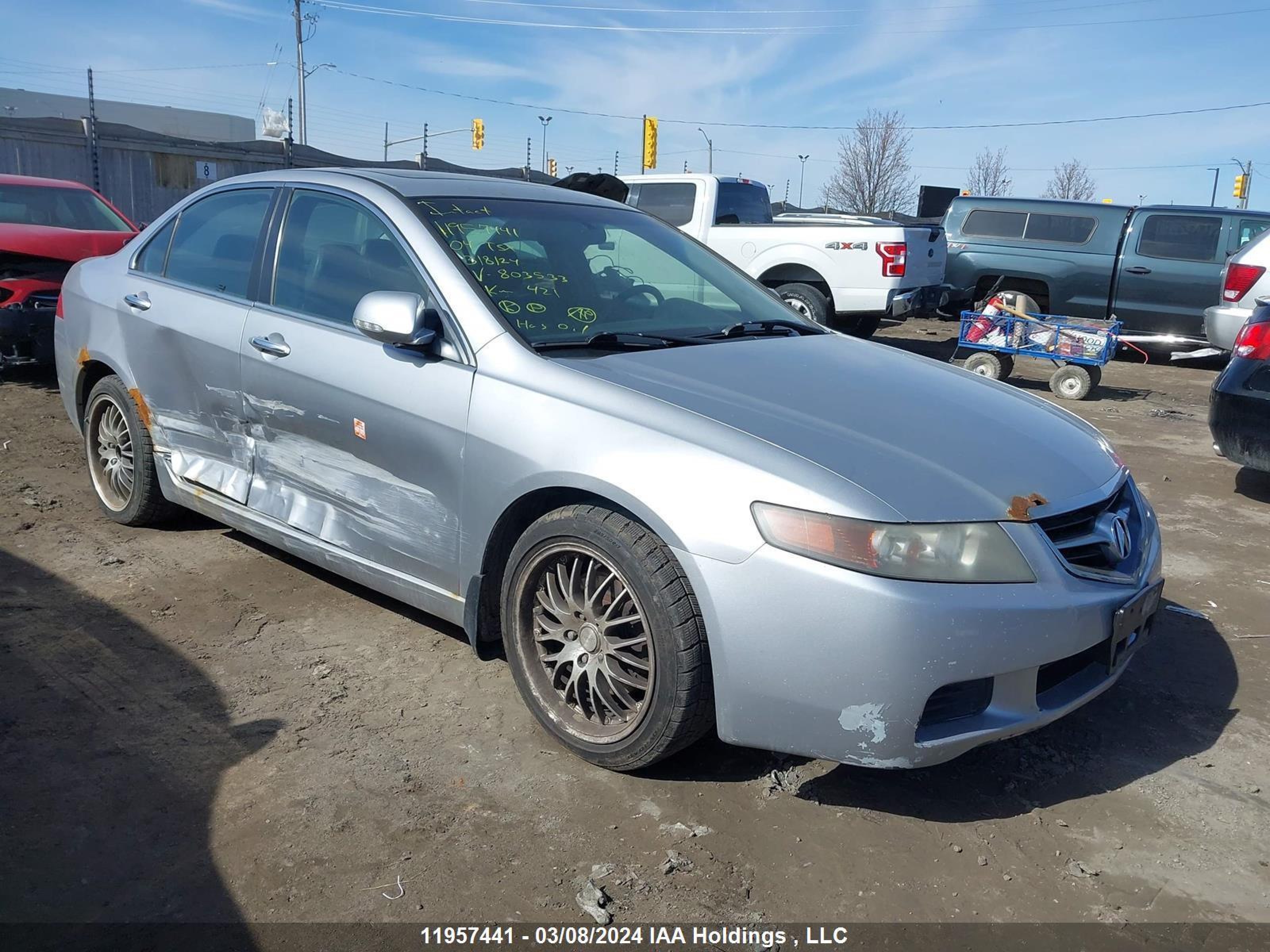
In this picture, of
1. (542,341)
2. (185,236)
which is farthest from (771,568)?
(185,236)

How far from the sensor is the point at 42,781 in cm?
281

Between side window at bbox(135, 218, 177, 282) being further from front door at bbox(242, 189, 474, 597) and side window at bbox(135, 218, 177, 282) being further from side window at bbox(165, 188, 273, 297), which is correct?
front door at bbox(242, 189, 474, 597)

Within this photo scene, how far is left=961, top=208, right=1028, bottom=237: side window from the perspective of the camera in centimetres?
1321

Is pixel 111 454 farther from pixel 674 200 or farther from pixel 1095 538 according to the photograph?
pixel 674 200

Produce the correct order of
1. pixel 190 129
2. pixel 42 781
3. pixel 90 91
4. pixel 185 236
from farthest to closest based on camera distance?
pixel 190 129 < pixel 90 91 < pixel 185 236 < pixel 42 781

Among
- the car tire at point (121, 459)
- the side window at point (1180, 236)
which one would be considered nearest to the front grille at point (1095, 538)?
the car tire at point (121, 459)

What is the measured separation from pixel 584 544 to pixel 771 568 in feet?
1.92

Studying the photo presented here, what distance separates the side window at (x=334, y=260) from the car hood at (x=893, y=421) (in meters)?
0.90

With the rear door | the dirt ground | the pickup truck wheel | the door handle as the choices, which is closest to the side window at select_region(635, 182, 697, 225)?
the pickup truck wheel

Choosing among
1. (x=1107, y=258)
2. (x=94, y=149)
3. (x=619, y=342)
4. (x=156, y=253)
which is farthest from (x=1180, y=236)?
(x=94, y=149)

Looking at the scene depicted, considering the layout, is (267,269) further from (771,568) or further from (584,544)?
(771,568)

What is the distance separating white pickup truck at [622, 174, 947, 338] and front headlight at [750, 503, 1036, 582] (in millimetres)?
8741

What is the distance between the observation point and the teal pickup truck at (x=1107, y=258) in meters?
12.4

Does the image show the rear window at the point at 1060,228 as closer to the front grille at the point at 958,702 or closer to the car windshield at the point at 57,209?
the car windshield at the point at 57,209
